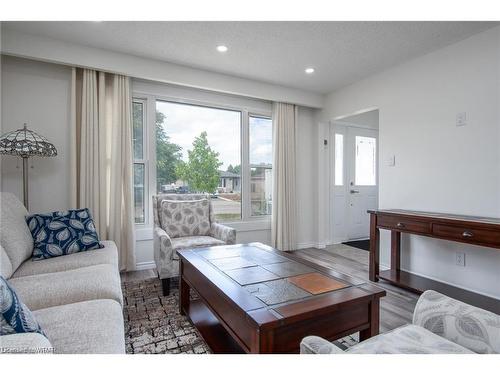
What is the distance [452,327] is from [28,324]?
1.49 m

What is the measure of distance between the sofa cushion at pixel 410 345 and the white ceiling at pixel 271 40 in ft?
7.83

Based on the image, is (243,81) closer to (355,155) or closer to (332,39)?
(332,39)

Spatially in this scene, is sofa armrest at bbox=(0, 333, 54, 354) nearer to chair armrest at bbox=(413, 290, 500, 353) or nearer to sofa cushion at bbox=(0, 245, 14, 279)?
sofa cushion at bbox=(0, 245, 14, 279)

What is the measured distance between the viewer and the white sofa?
0.99m

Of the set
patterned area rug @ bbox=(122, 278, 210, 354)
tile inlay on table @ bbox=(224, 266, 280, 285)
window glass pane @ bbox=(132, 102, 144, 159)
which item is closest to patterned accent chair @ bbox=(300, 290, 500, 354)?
tile inlay on table @ bbox=(224, 266, 280, 285)

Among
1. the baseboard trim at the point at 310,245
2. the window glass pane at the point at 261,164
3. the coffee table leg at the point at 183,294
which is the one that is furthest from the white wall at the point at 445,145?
the coffee table leg at the point at 183,294

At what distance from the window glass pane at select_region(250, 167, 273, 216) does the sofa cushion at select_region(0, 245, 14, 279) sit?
9.45 ft

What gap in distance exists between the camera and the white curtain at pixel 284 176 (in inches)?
158

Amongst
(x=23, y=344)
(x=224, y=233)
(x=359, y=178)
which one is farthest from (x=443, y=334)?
(x=359, y=178)

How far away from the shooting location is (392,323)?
6.52 feet

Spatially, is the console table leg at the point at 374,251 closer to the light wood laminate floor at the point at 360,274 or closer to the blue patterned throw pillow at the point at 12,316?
the light wood laminate floor at the point at 360,274
